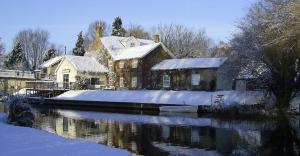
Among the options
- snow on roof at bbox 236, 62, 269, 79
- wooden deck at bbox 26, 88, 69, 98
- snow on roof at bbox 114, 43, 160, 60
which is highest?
snow on roof at bbox 114, 43, 160, 60

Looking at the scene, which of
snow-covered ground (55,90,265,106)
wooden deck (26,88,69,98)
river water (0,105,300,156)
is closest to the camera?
river water (0,105,300,156)

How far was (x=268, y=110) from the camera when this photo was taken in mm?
35562

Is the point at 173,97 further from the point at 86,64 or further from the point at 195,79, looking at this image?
the point at 86,64

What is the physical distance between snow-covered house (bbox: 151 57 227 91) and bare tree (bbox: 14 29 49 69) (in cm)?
5092

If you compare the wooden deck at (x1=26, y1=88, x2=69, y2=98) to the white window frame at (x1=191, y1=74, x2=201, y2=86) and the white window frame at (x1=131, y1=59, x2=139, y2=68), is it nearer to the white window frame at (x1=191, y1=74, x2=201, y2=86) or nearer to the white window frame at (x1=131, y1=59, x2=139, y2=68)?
the white window frame at (x1=131, y1=59, x2=139, y2=68)

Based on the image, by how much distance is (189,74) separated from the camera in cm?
5250

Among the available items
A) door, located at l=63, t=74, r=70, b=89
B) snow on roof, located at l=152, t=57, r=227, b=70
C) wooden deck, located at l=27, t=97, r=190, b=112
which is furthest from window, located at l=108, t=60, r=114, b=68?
wooden deck, located at l=27, t=97, r=190, b=112

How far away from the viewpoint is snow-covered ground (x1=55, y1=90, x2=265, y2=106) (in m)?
39.1

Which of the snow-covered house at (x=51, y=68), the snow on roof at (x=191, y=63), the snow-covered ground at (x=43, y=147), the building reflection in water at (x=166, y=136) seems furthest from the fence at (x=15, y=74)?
the snow-covered ground at (x=43, y=147)

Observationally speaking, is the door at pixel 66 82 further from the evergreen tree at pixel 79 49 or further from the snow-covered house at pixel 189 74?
the evergreen tree at pixel 79 49

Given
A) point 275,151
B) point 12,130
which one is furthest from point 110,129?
point 275,151

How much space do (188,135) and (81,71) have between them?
4010 centimetres

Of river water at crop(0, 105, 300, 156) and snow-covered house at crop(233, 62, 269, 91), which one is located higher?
snow-covered house at crop(233, 62, 269, 91)

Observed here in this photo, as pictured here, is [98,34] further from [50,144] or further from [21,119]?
[50,144]
